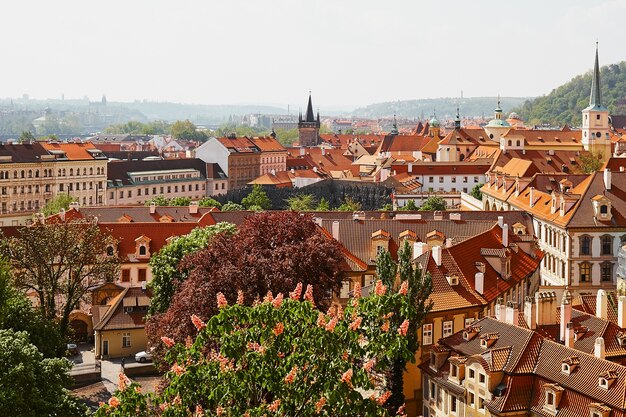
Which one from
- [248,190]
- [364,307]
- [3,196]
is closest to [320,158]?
[248,190]

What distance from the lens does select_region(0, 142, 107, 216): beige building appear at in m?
105

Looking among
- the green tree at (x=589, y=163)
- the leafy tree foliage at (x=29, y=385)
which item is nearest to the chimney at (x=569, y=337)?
the leafy tree foliage at (x=29, y=385)

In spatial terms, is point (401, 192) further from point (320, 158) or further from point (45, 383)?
point (45, 383)

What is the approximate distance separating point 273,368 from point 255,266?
2130 centimetres

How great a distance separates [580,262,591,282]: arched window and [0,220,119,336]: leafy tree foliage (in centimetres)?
2838

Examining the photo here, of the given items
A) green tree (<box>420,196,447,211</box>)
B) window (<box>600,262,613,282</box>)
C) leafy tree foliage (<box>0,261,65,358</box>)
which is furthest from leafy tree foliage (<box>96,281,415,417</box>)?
green tree (<box>420,196,447,211</box>)

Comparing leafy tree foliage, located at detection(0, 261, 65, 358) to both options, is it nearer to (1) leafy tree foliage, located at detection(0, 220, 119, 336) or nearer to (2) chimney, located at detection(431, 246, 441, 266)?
(1) leafy tree foliage, located at detection(0, 220, 119, 336)

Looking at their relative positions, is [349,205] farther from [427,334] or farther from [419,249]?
[427,334]

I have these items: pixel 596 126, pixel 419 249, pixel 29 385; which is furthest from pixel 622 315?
pixel 596 126

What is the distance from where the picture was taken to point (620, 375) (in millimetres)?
30234

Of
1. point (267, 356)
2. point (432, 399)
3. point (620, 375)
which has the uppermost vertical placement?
point (267, 356)

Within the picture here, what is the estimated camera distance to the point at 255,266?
133ft

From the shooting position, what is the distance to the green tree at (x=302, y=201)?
103m

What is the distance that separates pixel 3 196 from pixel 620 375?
84634 millimetres
